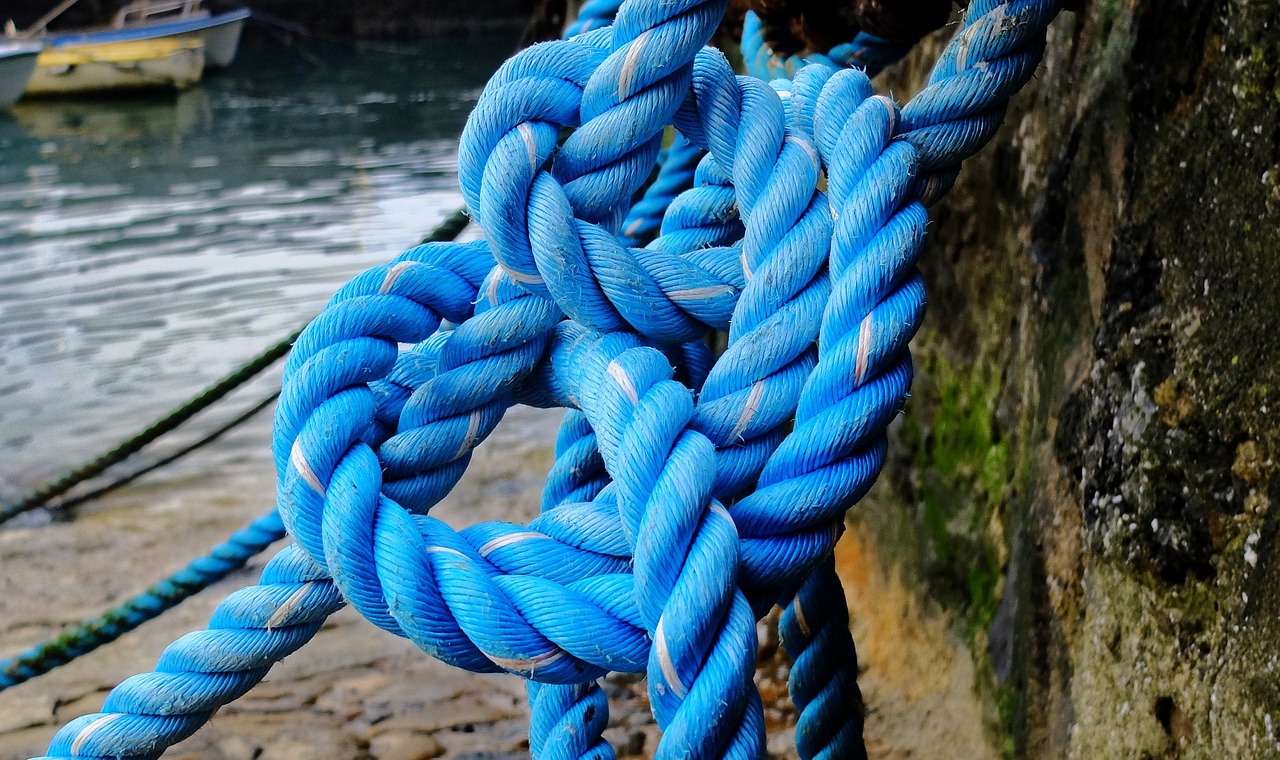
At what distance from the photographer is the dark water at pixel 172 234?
3.59m

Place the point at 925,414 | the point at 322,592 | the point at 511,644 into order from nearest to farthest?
the point at 511,644 → the point at 322,592 → the point at 925,414

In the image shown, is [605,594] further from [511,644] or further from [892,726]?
Result: [892,726]

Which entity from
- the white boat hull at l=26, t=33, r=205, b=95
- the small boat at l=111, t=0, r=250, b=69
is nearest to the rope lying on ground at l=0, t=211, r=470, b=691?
the white boat hull at l=26, t=33, r=205, b=95

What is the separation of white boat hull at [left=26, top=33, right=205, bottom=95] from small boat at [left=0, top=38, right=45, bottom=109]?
0.43 metres

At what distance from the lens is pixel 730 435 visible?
0.68 m

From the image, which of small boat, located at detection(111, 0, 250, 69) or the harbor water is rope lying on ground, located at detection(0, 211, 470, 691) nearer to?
the harbor water

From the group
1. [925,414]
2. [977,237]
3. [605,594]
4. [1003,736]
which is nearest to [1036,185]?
[977,237]

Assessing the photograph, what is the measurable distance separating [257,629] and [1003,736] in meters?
0.87

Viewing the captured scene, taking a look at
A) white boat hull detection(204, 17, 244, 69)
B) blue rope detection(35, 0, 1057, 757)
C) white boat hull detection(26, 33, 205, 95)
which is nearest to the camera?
blue rope detection(35, 0, 1057, 757)

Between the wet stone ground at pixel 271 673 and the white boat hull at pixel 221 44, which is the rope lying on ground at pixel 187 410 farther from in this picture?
the white boat hull at pixel 221 44

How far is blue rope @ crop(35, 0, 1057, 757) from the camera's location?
0.64m

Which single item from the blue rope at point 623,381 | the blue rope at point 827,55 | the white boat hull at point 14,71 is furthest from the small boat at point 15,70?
the blue rope at point 623,381

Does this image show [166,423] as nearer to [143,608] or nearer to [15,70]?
[143,608]

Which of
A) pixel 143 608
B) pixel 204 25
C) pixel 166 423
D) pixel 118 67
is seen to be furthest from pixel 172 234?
pixel 204 25
